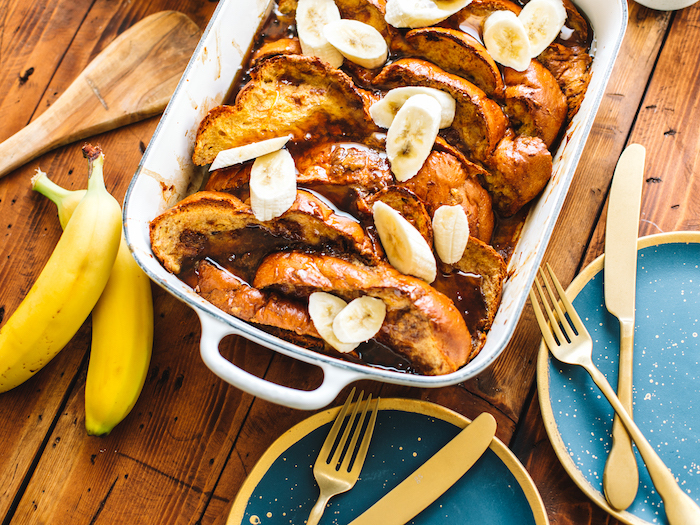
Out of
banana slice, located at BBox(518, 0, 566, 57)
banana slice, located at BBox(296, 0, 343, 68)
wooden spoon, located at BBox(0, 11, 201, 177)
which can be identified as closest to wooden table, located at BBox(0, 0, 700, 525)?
wooden spoon, located at BBox(0, 11, 201, 177)

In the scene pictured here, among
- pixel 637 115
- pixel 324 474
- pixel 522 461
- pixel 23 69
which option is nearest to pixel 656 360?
pixel 522 461

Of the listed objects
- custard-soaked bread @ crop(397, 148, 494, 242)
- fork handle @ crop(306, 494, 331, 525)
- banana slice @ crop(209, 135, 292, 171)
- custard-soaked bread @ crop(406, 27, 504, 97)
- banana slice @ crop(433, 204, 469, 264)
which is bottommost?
fork handle @ crop(306, 494, 331, 525)

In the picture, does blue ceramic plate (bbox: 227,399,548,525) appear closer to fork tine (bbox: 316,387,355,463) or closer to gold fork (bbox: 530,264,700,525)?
fork tine (bbox: 316,387,355,463)

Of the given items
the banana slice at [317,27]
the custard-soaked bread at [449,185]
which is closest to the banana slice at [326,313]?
the custard-soaked bread at [449,185]

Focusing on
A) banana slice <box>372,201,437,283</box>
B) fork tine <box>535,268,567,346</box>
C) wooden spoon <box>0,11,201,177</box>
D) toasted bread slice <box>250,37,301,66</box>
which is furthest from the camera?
wooden spoon <box>0,11,201,177</box>

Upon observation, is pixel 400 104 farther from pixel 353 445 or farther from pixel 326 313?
pixel 353 445

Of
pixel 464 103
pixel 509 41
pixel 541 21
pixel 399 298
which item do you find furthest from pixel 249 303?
pixel 541 21
